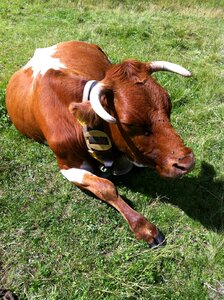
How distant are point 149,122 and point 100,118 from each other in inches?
19.7

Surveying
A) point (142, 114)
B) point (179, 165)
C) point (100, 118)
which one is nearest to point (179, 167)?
point (179, 165)

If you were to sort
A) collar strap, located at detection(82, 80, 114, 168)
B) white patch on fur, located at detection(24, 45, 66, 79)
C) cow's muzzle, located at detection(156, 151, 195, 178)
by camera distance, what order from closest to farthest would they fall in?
cow's muzzle, located at detection(156, 151, 195, 178) < collar strap, located at detection(82, 80, 114, 168) < white patch on fur, located at detection(24, 45, 66, 79)

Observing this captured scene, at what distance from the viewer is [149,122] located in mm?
3680

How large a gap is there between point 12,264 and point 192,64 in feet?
15.1

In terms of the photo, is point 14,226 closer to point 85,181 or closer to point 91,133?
point 85,181

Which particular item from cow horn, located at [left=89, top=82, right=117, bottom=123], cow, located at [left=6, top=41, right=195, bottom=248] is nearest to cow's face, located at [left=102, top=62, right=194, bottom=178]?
cow, located at [left=6, top=41, right=195, bottom=248]

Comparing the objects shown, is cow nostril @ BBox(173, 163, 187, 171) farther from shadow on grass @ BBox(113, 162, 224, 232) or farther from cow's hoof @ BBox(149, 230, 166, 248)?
shadow on grass @ BBox(113, 162, 224, 232)

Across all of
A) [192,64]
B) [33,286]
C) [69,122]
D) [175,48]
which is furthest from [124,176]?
[175,48]

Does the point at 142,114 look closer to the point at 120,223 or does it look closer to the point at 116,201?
the point at 116,201

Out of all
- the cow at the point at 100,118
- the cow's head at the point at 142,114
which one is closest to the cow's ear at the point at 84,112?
the cow at the point at 100,118

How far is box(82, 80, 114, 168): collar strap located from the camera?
4098mm

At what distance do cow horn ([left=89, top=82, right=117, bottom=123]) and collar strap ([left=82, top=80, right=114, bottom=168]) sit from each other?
13.7 inches

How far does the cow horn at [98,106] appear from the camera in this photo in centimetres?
351

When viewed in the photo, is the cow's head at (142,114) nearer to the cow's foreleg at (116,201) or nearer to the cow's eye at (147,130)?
the cow's eye at (147,130)
